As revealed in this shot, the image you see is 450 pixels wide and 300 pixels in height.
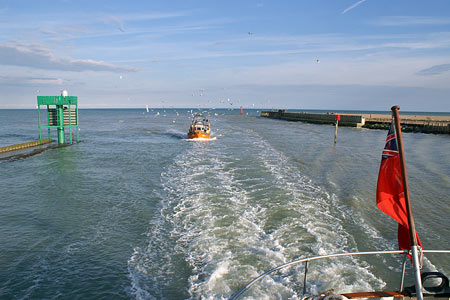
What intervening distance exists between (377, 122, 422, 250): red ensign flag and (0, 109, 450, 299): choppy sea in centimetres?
398

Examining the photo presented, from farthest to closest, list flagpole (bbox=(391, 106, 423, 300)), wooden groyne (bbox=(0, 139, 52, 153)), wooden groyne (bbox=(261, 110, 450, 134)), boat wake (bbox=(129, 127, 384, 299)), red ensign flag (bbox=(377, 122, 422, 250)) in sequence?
wooden groyne (bbox=(261, 110, 450, 134)), wooden groyne (bbox=(0, 139, 52, 153)), boat wake (bbox=(129, 127, 384, 299)), red ensign flag (bbox=(377, 122, 422, 250)), flagpole (bbox=(391, 106, 423, 300))

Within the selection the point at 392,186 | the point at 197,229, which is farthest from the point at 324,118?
the point at 392,186

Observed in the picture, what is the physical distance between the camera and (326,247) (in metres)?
10.9

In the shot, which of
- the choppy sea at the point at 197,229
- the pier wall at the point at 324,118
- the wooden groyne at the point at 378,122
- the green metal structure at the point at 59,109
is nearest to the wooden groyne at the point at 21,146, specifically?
the green metal structure at the point at 59,109

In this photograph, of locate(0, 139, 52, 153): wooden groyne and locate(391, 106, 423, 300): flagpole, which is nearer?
locate(391, 106, 423, 300): flagpole

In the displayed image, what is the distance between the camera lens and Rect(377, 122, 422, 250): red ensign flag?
5.33 metres

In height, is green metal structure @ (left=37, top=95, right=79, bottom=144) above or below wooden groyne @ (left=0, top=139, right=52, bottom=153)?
above

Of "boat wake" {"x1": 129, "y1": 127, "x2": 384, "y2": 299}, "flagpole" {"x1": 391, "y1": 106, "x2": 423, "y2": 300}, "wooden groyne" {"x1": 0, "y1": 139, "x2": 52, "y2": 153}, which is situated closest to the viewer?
"flagpole" {"x1": 391, "y1": 106, "x2": 423, "y2": 300}

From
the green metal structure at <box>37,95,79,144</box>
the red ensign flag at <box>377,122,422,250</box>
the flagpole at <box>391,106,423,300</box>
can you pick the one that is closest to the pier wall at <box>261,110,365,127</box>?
the green metal structure at <box>37,95,79,144</box>

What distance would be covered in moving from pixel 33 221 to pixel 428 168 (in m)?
26.5

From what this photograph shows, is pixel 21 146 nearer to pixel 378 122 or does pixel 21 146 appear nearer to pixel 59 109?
pixel 59 109

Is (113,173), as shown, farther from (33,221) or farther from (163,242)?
(163,242)

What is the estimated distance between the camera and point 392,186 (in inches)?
213

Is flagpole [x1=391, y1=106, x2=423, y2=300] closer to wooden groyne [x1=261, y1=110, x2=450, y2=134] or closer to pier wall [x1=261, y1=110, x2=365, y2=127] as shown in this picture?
wooden groyne [x1=261, y1=110, x2=450, y2=134]
